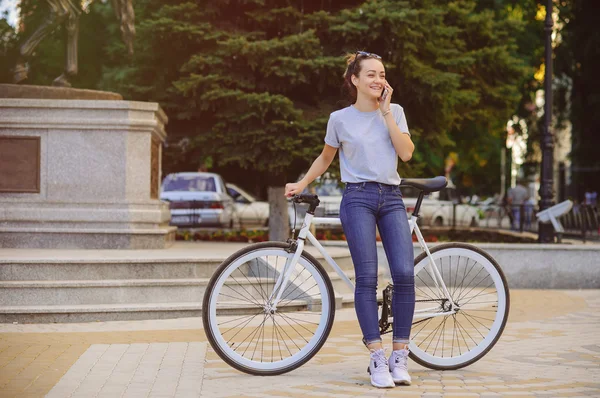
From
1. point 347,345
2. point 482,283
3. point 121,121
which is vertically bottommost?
point 347,345

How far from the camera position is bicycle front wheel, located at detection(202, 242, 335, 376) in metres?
6.70

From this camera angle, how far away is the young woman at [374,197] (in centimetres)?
657

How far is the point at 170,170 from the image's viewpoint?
773 inches

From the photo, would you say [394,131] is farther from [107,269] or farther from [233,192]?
[233,192]

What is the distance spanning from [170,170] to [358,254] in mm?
13323

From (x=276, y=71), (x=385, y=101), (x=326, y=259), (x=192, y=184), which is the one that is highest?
(x=276, y=71)

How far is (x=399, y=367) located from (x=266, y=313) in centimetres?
88

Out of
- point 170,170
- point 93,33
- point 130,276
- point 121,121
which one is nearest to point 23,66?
point 121,121

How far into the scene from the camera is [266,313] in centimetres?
679

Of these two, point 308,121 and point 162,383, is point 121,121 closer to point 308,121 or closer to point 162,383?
point 308,121

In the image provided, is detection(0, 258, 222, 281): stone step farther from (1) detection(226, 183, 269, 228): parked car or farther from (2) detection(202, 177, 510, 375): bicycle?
(1) detection(226, 183, 269, 228): parked car

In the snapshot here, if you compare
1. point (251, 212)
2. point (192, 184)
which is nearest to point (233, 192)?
point (251, 212)

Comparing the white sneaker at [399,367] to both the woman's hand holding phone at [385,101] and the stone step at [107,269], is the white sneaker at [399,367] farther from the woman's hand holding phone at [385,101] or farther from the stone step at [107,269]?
the stone step at [107,269]

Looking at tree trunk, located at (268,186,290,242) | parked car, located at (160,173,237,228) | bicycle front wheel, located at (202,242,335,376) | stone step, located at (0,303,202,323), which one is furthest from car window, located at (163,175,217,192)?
bicycle front wheel, located at (202,242,335,376)
